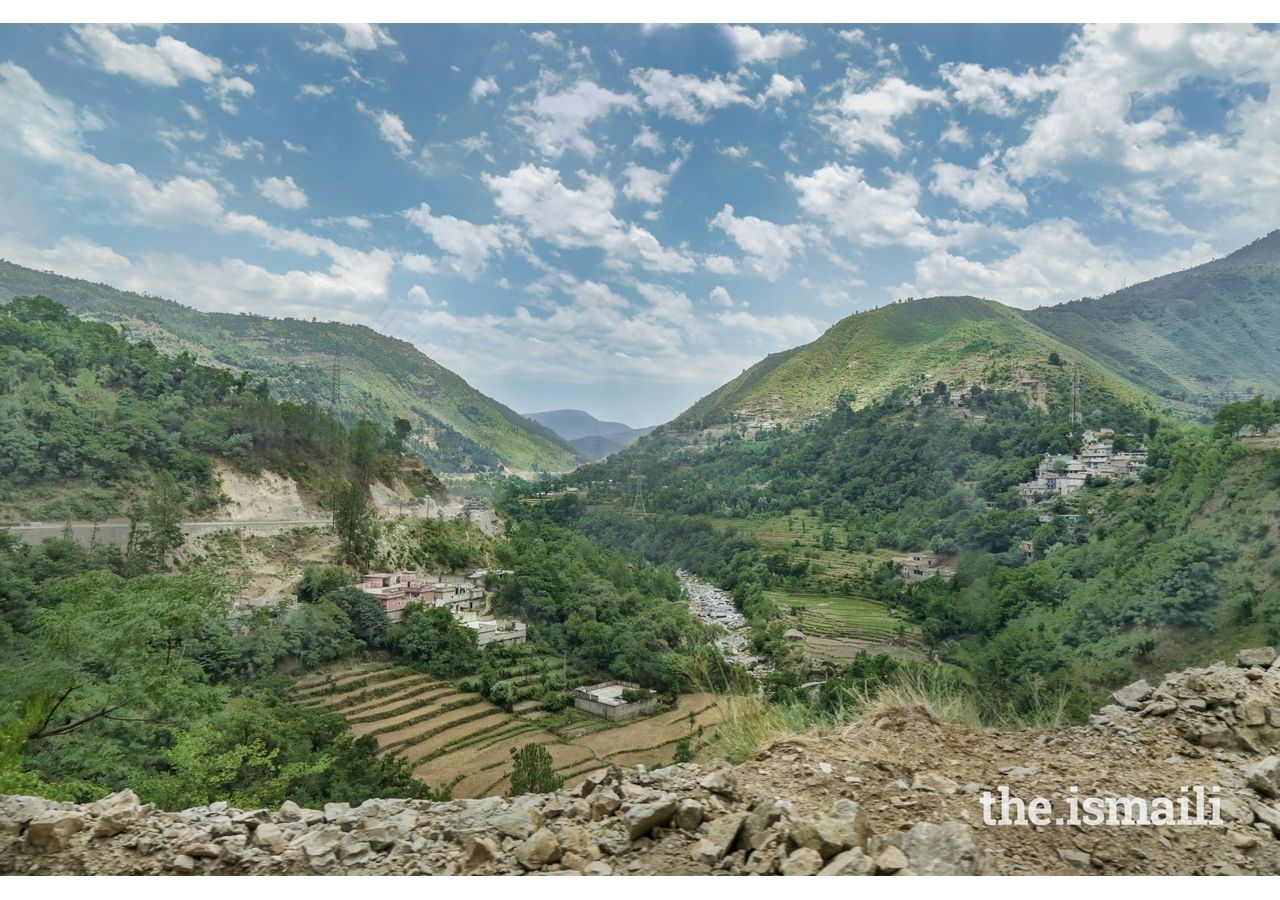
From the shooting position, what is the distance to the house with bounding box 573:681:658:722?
13.5 m

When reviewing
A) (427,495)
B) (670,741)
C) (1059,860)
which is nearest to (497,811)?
(1059,860)

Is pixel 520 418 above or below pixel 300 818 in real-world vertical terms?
above

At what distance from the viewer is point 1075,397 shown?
27109 mm

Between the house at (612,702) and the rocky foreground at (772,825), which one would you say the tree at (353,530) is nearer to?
the house at (612,702)

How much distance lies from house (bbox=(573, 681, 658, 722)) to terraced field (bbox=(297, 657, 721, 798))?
29cm

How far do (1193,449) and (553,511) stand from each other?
31.8 meters

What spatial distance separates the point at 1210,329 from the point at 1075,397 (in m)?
13.0

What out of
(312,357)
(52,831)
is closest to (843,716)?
Answer: (52,831)

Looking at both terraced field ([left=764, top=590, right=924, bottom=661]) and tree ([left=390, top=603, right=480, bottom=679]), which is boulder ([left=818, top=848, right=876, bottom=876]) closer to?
tree ([left=390, top=603, right=480, bottom=679])

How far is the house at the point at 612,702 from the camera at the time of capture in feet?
44.4

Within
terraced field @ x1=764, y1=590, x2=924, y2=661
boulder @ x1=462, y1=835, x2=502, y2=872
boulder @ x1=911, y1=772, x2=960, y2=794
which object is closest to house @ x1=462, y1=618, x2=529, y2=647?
terraced field @ x1=764, y1=590, x2=924, y2=661

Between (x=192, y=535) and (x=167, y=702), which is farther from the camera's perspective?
(x=192, y=535)

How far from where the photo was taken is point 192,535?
1348cm

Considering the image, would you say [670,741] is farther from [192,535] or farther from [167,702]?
[192,535]
